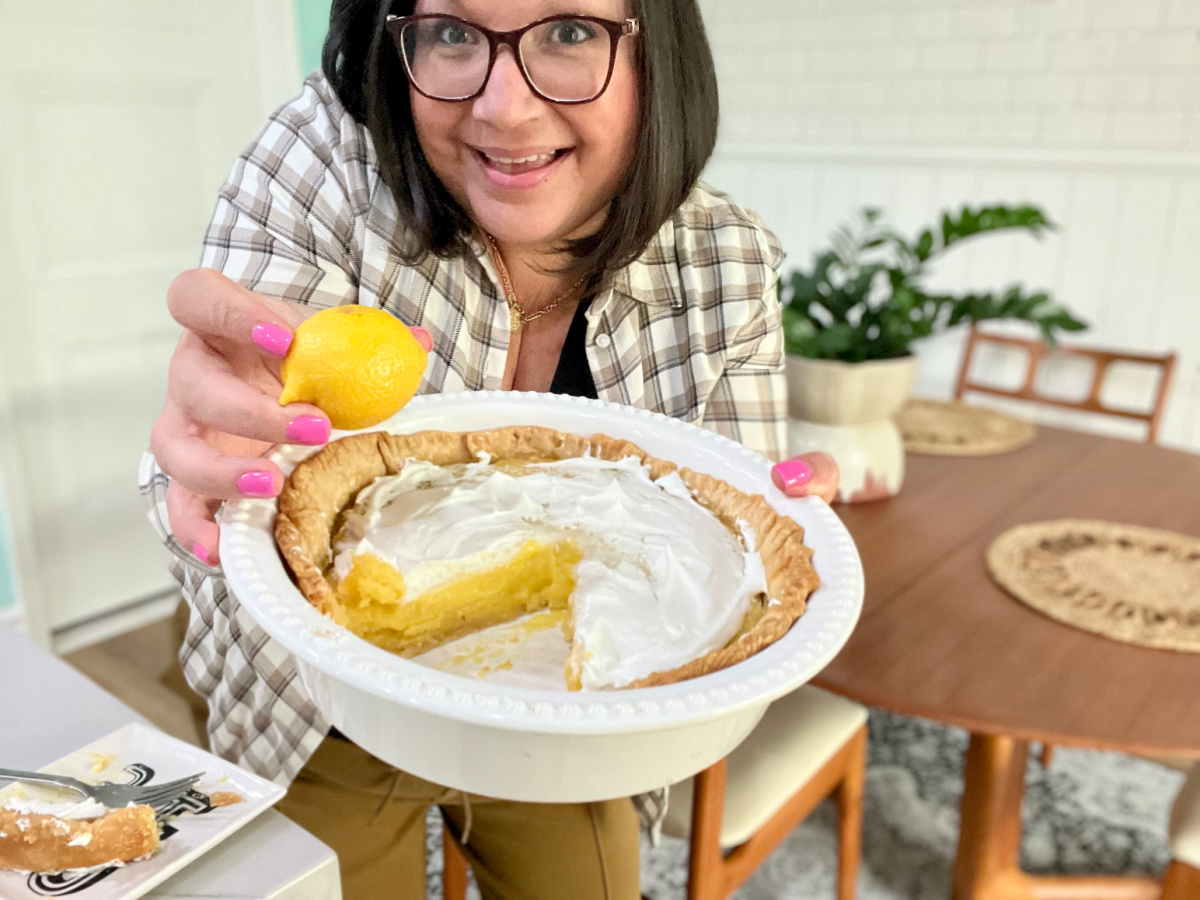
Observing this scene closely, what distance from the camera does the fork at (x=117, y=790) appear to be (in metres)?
0.39

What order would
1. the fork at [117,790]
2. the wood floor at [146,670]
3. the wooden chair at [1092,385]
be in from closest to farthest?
the fork at [117,790]
the wood floor at [146,670]
the wooden chair at [1092,385]

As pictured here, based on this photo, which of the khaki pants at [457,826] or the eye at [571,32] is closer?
the eye at [571,32]

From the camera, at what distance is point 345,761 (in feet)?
1.96

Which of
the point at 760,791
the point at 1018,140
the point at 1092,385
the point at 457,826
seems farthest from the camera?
the point at 1018,140

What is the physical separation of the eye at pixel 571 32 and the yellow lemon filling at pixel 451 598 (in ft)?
0.77

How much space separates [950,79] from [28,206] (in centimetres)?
165

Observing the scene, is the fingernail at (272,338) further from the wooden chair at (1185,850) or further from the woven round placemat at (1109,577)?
the wooden chair at (1185,850)

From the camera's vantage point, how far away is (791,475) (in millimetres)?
418

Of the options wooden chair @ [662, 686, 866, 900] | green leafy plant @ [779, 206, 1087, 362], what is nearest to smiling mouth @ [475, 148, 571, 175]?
green leafy plant @ [779, 206, 1087, 362]

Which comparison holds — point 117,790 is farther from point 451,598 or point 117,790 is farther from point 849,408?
point 849,408

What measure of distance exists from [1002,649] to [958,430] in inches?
23.8

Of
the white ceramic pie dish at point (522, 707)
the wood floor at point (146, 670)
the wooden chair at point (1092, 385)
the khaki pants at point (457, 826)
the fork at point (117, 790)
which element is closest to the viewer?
the white ceramic pie dish at point (522, 707)

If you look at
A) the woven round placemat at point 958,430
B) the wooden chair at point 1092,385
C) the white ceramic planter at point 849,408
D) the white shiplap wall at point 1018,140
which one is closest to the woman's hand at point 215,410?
the white ceramic planter at point 849,408

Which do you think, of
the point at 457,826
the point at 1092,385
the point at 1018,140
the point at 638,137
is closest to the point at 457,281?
the point at 638,137
